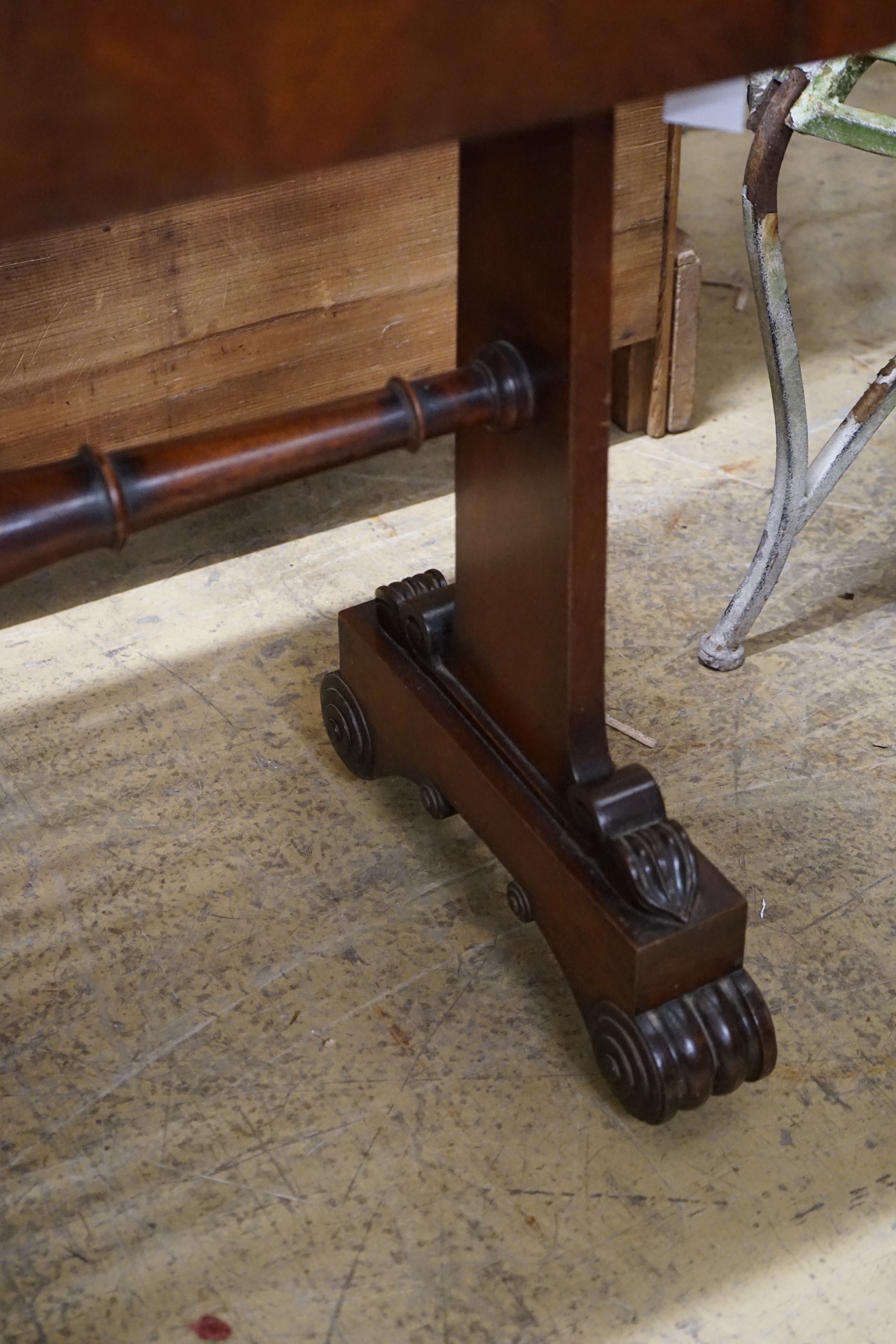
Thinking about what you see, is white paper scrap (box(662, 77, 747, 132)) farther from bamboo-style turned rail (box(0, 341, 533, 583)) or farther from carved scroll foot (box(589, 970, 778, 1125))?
carved scroll foot (box(589, 970, 778, 1125))

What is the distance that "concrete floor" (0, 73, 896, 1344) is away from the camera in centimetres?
117

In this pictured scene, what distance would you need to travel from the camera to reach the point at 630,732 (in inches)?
68.0

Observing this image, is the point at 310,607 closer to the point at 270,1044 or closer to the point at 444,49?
the point at 270,1044

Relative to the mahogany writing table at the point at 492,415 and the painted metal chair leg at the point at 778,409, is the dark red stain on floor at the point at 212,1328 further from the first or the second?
the painted metal chair leg at the point at 778,409

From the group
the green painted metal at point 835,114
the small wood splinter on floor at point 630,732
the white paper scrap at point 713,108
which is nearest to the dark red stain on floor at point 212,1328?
the small wood splinter on floor at point 630,732

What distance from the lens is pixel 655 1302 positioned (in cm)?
115

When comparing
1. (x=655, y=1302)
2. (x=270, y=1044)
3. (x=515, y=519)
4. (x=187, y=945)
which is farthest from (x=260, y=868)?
(x=655, y=1302)

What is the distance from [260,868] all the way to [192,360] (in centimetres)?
70

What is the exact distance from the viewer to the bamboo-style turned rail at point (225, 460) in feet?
3.63

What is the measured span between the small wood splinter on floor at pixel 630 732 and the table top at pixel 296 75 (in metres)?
0.86

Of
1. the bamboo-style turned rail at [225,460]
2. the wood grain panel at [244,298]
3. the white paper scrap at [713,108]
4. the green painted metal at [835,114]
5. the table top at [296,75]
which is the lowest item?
the wood grain panel at [244,298]

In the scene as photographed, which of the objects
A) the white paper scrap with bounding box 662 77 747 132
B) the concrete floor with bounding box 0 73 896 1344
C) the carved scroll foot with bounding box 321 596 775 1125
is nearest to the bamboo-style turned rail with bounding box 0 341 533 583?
the white paper scrap with bounding box 662 77 747 132

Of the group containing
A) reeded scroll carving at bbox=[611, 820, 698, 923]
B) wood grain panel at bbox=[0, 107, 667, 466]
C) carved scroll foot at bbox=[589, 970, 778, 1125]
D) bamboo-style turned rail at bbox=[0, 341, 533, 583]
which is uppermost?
bamboo-style turned rail at bbox=[0, 341, 533, 583]

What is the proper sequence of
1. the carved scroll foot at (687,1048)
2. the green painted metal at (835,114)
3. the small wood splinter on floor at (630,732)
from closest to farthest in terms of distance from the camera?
1. the carved scroll foot at (687,1048)
2. the green painted metal at (835,114)
3. the small wood splinter on floor at (630,732)
